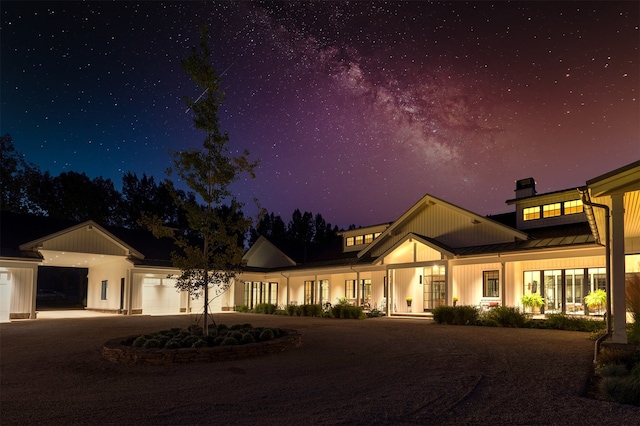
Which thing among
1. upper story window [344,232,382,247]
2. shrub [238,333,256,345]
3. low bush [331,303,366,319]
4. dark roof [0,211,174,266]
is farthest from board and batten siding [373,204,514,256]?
dark roof [0,211,174,266]

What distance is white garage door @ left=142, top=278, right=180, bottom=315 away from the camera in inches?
1067

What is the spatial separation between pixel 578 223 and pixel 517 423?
56.9 feet

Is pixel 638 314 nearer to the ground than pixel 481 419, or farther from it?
farther from it

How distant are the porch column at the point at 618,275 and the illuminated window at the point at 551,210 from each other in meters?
13.8

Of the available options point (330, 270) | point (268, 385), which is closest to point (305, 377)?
point (268, 385)

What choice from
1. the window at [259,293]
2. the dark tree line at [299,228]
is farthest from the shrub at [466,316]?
the dark tree line at [299,228]

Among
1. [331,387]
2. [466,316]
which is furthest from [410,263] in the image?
[331,387]

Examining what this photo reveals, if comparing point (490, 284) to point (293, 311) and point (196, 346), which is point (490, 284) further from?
point (196, 346)

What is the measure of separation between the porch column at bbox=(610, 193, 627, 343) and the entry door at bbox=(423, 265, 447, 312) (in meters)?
13.0

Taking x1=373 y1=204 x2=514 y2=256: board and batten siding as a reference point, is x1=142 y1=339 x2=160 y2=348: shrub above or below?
below

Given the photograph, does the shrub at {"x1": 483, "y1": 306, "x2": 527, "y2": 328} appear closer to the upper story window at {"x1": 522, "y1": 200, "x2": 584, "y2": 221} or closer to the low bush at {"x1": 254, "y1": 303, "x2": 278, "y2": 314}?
the upper story window at {"x1": 522, "y1": 200, "x2": 584, "y2": 221}

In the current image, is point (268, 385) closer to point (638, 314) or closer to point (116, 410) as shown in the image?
point (116, 410)

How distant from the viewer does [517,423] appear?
521 cm

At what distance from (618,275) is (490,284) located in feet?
40.4
